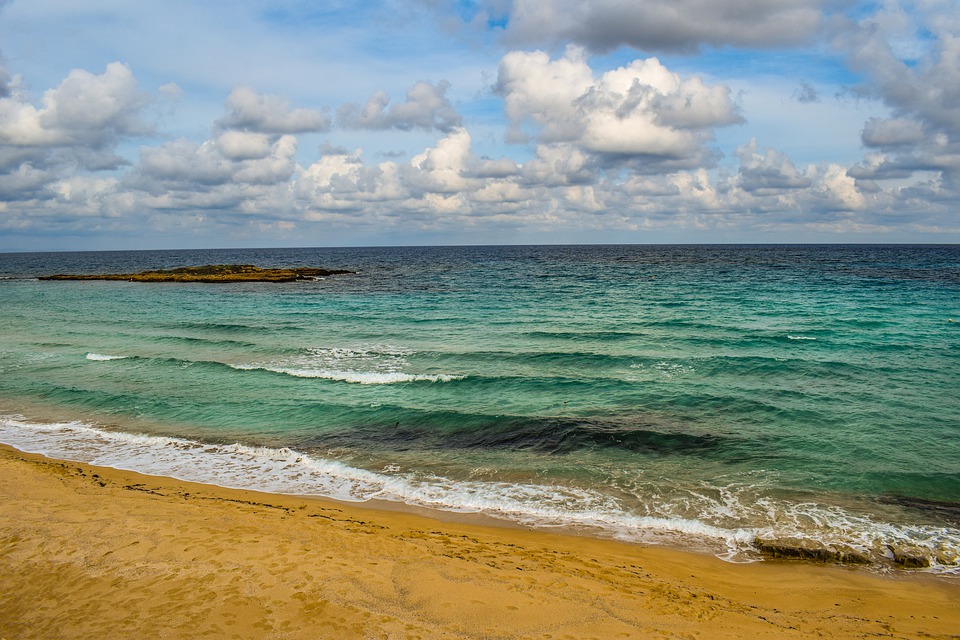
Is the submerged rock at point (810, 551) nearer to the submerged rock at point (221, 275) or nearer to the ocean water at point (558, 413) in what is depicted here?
the ocean water at point (558, 413)

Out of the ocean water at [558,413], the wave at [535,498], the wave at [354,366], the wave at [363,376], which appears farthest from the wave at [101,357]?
the wave at [535,498]

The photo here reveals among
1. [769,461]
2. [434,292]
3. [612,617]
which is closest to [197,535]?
[612,617]

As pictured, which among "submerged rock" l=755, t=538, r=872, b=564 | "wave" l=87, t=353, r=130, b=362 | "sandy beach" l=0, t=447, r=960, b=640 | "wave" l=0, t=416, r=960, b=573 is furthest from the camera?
"wave" l=87, t=353, r=130, b=362

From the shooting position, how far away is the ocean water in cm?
1117

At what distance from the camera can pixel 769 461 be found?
516 inches

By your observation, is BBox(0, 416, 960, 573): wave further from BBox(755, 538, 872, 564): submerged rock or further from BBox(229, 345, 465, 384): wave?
BBox(229, 345, 465, 384): wave

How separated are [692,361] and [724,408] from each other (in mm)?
5575

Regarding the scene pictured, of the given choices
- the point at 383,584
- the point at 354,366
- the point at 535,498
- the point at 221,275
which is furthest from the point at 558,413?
the point at 221,275

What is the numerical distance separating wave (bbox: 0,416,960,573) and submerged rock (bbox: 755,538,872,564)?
0.18 m

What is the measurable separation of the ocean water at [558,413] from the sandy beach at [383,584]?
1.21 m

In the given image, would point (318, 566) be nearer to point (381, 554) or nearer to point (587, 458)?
point (381, 554)

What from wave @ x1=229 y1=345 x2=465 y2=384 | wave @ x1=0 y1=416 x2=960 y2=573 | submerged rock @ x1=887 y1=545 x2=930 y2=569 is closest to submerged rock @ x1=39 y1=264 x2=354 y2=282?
wave @ x1=229 y1=345 x2=465 y2=384

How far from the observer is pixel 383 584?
25.2ft

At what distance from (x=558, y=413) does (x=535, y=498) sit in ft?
17.2
